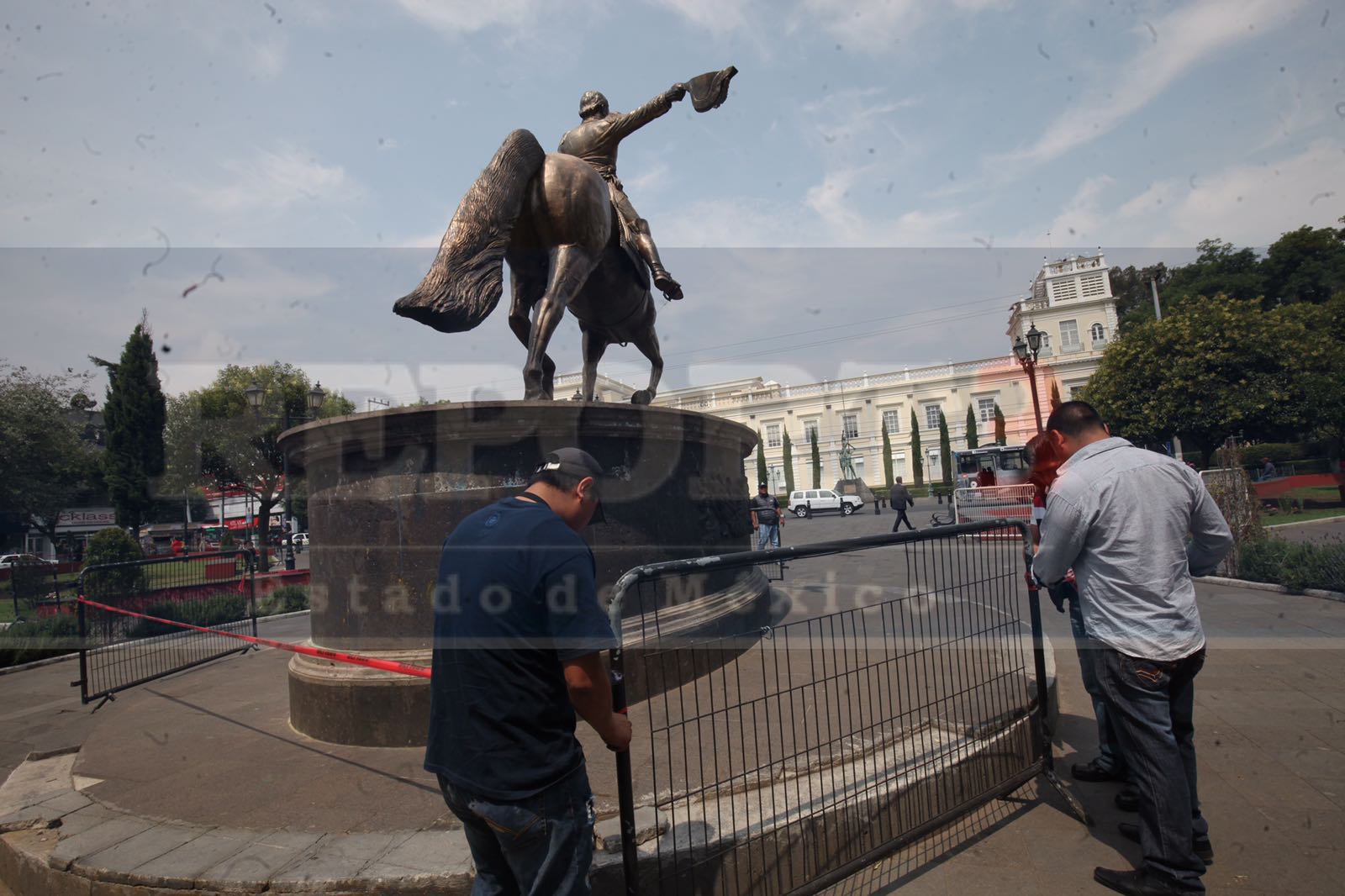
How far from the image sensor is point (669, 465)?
5.04 metres

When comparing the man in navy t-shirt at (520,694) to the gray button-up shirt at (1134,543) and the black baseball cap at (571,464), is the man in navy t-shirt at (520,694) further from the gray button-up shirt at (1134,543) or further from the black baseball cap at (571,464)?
the gray button-up shirt at (1134,543)

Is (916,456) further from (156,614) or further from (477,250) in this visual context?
(477,250)

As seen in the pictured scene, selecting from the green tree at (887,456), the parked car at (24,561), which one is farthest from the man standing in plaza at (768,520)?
the green tree at (887,456)

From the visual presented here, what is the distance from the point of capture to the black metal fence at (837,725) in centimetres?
268

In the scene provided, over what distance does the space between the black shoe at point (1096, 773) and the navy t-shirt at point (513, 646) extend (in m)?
3.17

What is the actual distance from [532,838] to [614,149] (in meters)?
5.54

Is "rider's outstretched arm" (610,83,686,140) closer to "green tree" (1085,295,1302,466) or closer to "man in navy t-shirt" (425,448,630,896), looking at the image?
"man in navy t-shirt" (425,448,630,896)

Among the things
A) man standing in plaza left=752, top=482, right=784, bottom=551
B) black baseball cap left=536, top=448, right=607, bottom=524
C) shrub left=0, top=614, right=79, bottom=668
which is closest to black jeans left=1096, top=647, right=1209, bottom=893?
black baseball cap left=536, top=448, right=607, bottom=524

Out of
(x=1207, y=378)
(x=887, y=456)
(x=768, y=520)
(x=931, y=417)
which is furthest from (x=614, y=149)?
(x=931, y=417)

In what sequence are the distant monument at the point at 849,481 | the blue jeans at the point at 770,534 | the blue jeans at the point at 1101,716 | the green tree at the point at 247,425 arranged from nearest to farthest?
the blue jeans at the point at 1101,716 → the blue jeans at the point at 770,534 → the green tree at the point at 247,425 → the distant monument at the point at 849,481

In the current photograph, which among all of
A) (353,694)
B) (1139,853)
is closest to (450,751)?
(353,694)

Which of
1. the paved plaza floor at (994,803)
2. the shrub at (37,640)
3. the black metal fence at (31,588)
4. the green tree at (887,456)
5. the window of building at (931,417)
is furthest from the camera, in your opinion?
the window of building at (931,417)

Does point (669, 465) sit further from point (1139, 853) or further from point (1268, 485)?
point (1268, 485)

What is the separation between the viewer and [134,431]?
1249 inches
